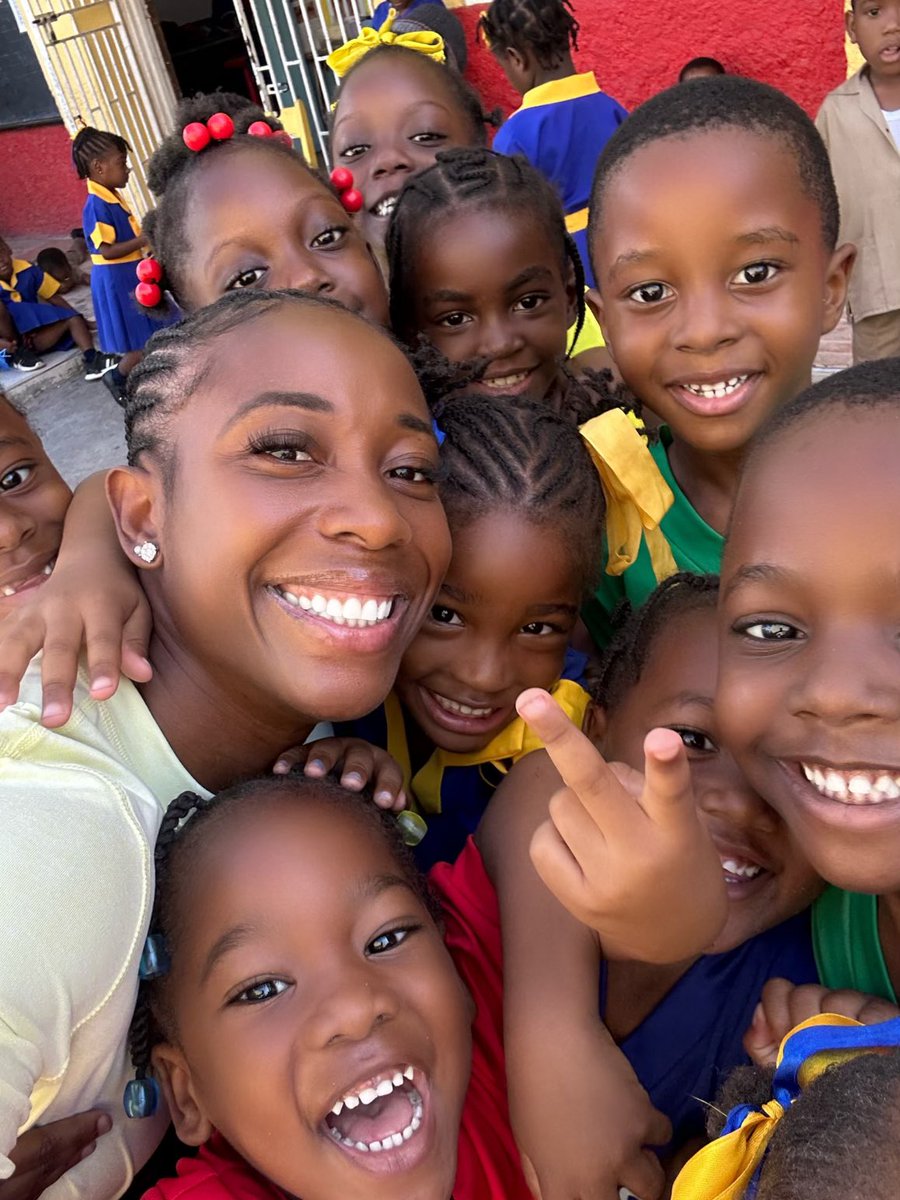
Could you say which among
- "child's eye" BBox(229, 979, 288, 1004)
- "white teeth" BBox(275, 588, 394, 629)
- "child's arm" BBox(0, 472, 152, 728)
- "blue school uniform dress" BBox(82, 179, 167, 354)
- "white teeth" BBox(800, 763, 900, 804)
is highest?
"child's arm" BBox(0, 472, 152, 728)

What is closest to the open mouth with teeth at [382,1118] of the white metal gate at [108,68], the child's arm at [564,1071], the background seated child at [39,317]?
the child's arm at [564,1071]

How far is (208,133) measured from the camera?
2.27m

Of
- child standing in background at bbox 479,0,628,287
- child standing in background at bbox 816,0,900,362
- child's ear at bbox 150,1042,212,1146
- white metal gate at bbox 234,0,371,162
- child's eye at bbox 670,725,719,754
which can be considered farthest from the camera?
white metal gate at bbox 234,0,371,162

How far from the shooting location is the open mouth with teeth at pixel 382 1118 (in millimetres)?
1217

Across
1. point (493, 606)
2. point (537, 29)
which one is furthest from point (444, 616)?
point (537, 29)

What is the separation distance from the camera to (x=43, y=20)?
23.5 feet

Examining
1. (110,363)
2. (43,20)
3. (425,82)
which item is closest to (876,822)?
(425,82)

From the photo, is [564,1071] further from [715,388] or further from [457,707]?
[715,388]

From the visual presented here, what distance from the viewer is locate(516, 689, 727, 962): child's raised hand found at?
0.92m

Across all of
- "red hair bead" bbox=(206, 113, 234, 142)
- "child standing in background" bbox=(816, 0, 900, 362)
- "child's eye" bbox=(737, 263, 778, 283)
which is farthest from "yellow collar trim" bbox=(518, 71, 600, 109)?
"child's eye" bbox=(737, 263, 778, 283)

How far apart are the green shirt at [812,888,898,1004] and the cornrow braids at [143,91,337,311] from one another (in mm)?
1779

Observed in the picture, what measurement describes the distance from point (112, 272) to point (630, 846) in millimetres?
6493

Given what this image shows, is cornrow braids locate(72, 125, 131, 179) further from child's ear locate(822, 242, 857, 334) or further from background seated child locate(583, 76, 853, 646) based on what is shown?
child's ear locate(822, 242, 857, 334)

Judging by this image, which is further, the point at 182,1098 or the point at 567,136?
the point at 567,136
